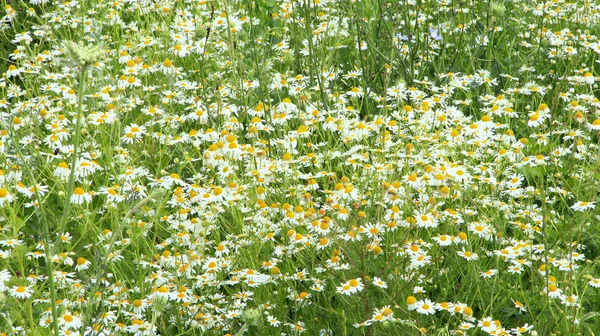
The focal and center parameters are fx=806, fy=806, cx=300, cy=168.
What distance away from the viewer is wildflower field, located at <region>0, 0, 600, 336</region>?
7.77ft

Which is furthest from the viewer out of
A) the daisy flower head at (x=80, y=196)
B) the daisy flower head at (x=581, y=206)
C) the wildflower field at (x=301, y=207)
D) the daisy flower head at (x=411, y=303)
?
the daisy flower head at (x=80, y=196)

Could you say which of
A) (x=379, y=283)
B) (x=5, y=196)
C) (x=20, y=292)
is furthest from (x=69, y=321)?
(x=379, y=283)

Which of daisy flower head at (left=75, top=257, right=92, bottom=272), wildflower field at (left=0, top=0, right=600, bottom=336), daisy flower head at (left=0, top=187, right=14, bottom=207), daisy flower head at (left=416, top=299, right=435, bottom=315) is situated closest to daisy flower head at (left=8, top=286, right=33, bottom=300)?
wildflower field at (left=0, top=0, right=600, bottom=336)

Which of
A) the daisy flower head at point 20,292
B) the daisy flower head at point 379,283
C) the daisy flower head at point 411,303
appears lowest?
the daisy flower head at point 20,292

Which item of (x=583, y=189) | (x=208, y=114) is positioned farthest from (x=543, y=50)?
(x=208, y=114)

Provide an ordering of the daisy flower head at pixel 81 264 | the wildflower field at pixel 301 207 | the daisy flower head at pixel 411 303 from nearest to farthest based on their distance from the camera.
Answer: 1. the daisy flower head at pixel 411 303
2. the wildflower field at pixel 301 207
3. the daisy flower head at pixel 81 264

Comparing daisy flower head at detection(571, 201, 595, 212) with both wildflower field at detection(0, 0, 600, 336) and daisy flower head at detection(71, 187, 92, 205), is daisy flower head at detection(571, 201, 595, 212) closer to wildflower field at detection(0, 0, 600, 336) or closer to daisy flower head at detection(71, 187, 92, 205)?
wildflower field at detection(0, 0, 600, 336)

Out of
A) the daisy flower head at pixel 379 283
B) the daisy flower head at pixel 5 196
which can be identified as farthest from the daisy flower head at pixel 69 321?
the daisy flower head at pixel 379 283

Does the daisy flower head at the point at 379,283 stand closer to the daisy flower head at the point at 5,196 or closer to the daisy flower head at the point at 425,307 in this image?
the daisy flower head at the point at 425,307

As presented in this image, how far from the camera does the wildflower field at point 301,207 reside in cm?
237

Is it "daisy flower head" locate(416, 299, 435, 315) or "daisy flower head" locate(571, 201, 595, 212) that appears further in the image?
"daisy flower head" locate(571, 201, 595, 212)

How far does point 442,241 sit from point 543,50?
6.93 feet

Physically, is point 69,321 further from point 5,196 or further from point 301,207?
point 301,207

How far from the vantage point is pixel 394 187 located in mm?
2471
